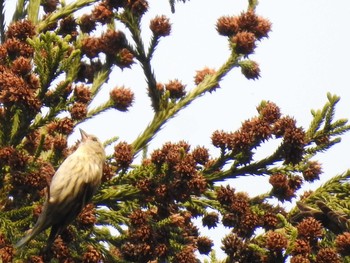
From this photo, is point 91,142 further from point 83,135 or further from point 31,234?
point 31,234

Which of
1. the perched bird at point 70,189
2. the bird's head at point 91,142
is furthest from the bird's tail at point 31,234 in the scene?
the bird's head at point 91,142

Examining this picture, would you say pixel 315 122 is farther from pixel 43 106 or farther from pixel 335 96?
pixel 43 106

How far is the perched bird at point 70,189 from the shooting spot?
591 cm

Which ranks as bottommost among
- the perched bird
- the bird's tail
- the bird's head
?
the bird's tail

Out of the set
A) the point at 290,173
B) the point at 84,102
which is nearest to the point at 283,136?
the point at 290,173

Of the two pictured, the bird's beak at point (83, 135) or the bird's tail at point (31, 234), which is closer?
the bird's tail at point (31, 234)

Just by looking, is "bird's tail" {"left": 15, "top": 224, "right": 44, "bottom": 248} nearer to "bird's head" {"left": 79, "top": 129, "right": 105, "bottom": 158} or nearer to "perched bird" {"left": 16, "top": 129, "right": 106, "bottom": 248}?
"perched bird" {"left": 16, "top": 129, "right": 106, "bottom": 248}

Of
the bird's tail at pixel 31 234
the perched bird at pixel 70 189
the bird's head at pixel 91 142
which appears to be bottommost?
the bird's tail at pixel 31 234

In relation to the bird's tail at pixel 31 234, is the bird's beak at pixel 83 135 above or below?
above

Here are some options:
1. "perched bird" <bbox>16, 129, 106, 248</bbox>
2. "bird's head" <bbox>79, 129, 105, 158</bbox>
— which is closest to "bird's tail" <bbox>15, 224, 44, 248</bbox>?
"perched bird" <bbox>16, 129, 106, 248</bbox>

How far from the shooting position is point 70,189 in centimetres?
670

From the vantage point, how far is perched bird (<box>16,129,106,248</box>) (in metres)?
5.91

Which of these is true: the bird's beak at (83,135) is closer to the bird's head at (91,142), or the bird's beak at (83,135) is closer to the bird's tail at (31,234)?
the bird's head at (91,142)

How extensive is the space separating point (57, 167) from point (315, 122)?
2.22 meters
